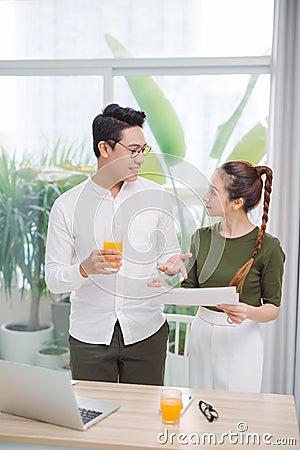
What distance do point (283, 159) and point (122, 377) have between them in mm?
1577

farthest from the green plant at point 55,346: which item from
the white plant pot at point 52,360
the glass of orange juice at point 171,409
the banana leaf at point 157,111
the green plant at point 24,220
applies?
the glass of orange juice at point 171,409

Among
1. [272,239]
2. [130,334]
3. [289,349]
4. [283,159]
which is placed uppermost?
[283,159]

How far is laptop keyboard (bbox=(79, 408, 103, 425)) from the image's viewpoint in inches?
66.5

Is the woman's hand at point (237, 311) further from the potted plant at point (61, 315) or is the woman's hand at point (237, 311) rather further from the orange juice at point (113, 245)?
the potted plant at point (61, 315)

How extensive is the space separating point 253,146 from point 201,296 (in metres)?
1.60

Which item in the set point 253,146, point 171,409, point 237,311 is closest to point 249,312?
point 237,311

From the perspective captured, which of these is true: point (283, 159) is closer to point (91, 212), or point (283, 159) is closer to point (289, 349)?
point (289, 349)

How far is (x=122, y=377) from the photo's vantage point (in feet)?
7.63

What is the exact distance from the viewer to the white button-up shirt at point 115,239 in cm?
219

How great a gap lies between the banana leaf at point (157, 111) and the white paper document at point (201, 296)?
154 centimetres

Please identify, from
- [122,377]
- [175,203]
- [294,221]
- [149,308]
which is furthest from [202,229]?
[294,221]

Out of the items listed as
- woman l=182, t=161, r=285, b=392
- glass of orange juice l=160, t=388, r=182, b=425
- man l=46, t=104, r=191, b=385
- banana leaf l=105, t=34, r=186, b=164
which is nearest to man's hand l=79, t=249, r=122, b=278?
man l=46, t=104, r=191, b=385

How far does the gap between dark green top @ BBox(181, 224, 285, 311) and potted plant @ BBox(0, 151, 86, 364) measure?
1536 millimetres

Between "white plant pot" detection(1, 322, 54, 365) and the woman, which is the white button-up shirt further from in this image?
"white plant pot" detection(1, 322, 54, 365)
